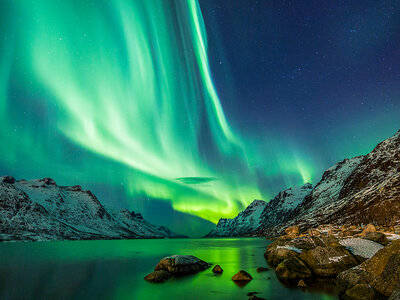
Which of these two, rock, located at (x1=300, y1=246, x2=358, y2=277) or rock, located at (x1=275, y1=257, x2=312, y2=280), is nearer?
rock, located at (x1=300, y1=246, x2=358, y2=277)

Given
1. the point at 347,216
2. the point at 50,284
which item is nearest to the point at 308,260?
the point at 50,284

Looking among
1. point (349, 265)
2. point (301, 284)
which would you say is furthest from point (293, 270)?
point (349, 265)

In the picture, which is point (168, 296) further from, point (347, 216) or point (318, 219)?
point (318, 219)

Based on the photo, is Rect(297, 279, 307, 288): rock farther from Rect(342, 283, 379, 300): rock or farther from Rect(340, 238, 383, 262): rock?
Rect(340, 238, 383, 262): rock

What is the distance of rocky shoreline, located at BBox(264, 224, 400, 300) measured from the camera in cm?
1698

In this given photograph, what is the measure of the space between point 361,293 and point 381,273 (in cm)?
201

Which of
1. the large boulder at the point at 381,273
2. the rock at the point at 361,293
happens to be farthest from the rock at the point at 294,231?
the rock at the point at 361,293

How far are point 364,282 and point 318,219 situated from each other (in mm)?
200248

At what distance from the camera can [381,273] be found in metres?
17.5

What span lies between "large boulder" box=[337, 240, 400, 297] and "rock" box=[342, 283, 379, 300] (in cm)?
30

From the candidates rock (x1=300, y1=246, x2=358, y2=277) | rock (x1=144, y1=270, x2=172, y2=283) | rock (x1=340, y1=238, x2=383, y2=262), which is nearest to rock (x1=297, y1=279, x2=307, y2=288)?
rock (x1=300, y1=246, x2=358, y2=277)

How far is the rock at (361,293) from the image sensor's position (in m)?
16.9

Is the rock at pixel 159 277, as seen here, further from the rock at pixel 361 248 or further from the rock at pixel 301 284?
the rock at pixel 361 248

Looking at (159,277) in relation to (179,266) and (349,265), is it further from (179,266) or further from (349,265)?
(349,265)
